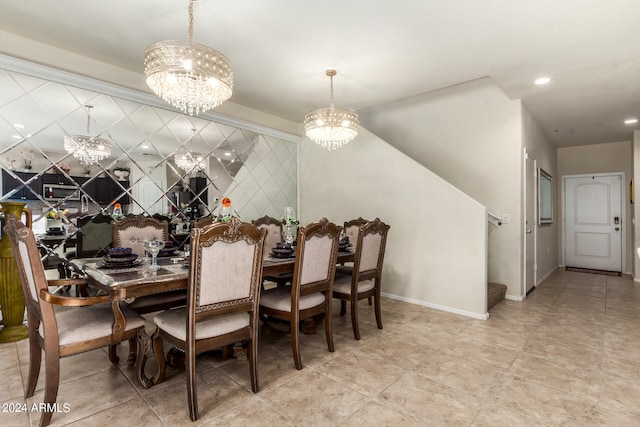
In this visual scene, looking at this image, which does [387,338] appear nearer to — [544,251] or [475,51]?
[475,51]

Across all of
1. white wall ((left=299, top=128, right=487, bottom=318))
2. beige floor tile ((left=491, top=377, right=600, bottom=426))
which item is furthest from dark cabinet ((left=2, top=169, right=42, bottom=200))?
beige floor tile ((left=491, top=377, right=600, bottom=426))

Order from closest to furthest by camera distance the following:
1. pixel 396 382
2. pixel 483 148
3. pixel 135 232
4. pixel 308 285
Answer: pixel 396 382 < pixel 308 285 < pixel 135 232 < pixel 483 148

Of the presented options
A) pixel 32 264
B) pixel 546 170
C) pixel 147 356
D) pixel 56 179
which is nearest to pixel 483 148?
pixel 546 170

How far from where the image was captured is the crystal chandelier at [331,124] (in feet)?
11.6

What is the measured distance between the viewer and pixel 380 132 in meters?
5.16

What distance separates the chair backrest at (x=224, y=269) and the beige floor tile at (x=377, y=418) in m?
0.81

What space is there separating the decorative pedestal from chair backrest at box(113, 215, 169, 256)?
70 cm

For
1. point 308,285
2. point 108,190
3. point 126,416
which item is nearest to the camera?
point 126,416

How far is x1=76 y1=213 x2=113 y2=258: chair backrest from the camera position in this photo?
3246 millimetres

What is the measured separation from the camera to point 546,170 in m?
5.61

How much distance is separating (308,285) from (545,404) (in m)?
1.64

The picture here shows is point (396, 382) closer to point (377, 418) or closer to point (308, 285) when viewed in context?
point (377, 418)

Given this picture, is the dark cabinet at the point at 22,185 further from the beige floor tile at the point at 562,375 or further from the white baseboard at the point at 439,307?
the beige floor tile at the point at 562,375

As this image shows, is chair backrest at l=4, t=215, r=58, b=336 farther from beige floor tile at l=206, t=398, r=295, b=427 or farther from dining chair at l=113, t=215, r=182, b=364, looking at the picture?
beige floor tile at l=206, t=398, r=295, b=427
